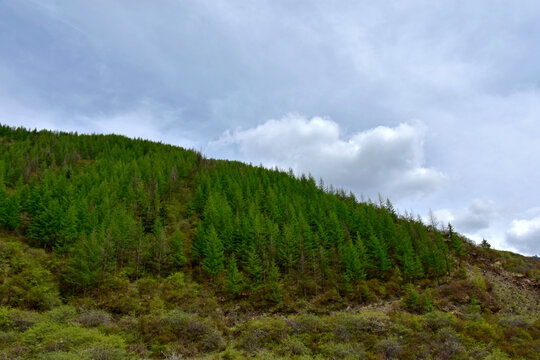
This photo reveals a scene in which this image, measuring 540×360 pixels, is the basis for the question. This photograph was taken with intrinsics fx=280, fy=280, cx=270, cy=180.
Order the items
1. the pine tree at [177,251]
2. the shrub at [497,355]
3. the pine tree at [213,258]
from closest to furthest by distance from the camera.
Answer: the shrub at [497,355] < the pine tree at [213,258] < the pine tree at [177,251]

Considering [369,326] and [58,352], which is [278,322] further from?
[58,352]

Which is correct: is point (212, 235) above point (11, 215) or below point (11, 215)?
below


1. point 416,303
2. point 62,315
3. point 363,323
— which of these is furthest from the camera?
point 416,303

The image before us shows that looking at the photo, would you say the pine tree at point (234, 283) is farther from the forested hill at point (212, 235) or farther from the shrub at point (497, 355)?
the shrub at point (497, 355)

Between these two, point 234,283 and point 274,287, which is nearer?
point 274,287

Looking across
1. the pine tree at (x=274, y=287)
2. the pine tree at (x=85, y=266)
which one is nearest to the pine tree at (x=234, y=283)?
the pine tree at (x=274, y=287)

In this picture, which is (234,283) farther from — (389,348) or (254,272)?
(389,348)

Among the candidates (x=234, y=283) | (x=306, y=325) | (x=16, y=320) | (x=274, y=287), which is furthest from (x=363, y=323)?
(x=16, y=320)

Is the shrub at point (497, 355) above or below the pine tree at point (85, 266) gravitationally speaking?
below

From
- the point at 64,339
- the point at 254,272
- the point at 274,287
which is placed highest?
the point at 254,272

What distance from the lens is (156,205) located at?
209ft

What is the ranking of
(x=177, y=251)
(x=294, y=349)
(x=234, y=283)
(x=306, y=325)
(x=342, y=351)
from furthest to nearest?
1. (x=177, y=251)
2. (x=234, y=283)
3. (x=306, y=325)
4. (x=294, y=349)
5. (x=342, y=351)

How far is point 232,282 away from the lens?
4303 centimetres

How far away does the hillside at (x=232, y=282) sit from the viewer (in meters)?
23.8
